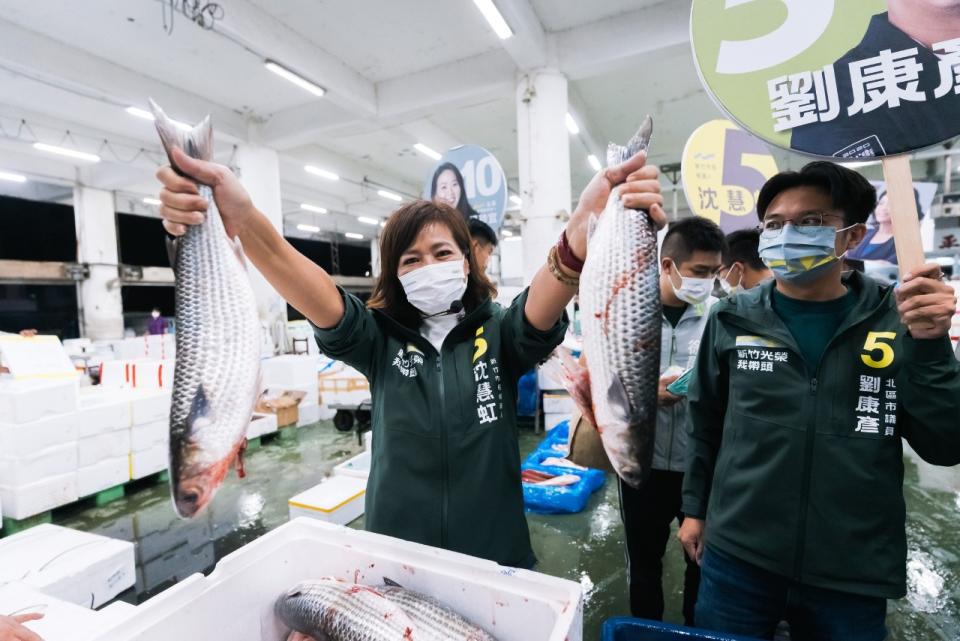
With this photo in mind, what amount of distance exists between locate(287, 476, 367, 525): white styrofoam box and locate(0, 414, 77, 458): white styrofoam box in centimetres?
208

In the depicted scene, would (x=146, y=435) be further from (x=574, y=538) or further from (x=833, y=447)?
(x=833, y=447)

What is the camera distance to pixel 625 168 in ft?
3.60

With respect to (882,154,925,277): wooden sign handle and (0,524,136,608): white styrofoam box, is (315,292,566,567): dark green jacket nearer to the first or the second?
(882,154,925,277): wooden sign handle

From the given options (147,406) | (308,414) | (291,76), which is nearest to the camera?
(147,406)

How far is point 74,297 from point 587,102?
13.8m

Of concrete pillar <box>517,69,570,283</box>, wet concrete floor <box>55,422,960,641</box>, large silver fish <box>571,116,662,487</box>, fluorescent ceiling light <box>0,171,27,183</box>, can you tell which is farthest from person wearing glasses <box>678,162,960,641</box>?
fluorescent ceiling light <box>0,171,27,183</box>

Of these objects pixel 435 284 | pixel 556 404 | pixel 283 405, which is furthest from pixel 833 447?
pixel 283 405

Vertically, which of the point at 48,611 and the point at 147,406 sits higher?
the point at 147,406

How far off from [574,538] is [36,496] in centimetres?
424

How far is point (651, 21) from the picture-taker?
640 centimetres

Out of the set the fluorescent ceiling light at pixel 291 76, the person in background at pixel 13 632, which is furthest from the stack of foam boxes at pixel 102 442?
the fluorescent ceiling light at pixel 291 76

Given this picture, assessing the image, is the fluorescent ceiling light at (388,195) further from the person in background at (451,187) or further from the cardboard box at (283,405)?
the cardboard box at (283,405)

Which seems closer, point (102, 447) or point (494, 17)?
point (102, 447)

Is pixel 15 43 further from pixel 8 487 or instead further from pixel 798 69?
pixel 798 69
